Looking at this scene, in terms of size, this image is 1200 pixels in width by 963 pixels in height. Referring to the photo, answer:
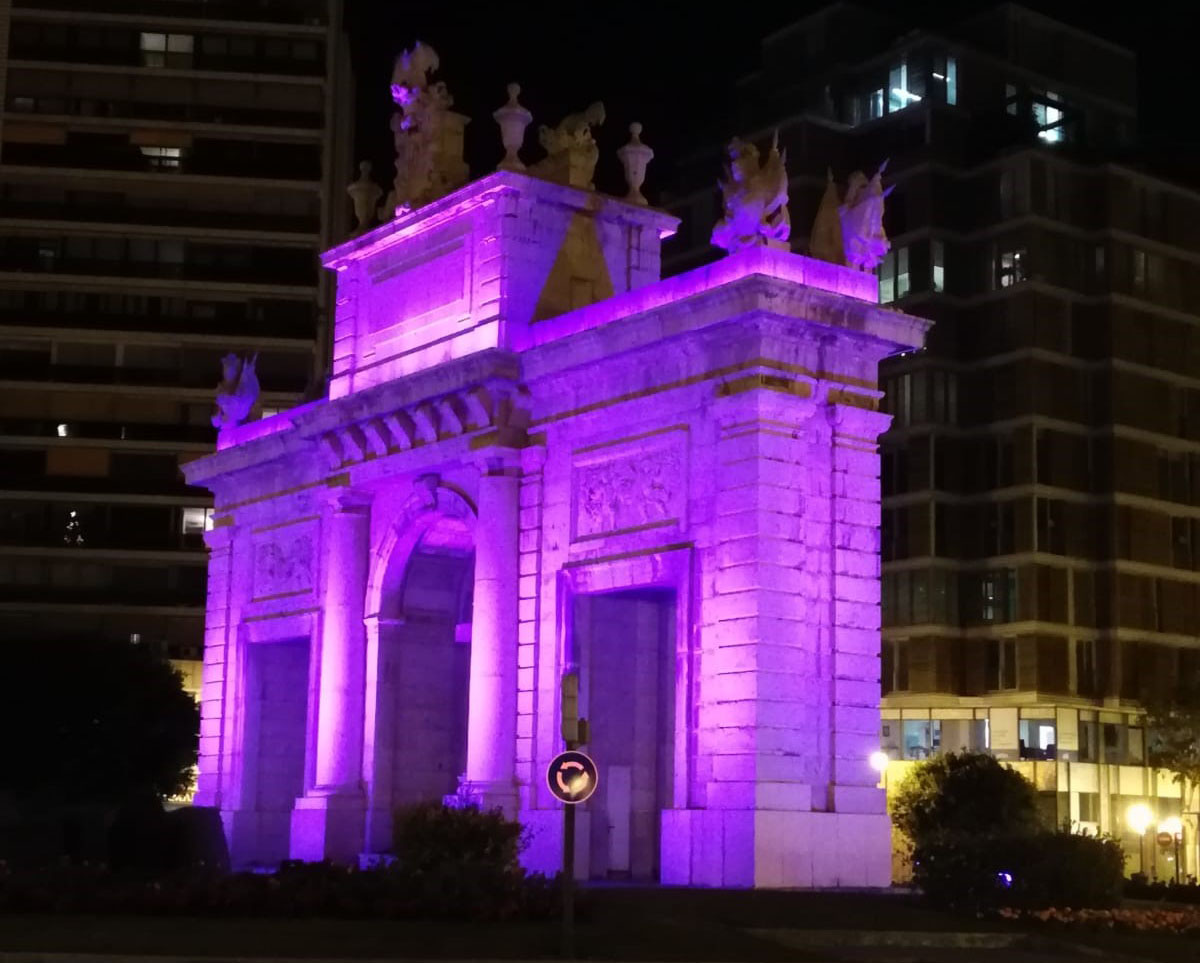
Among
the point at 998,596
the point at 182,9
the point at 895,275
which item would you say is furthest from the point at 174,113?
the point at 998,596

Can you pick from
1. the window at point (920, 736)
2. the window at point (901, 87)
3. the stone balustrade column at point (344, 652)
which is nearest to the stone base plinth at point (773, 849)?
the stone balustrade column at point (344, 652)

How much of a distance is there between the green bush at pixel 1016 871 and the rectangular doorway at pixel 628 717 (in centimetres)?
953

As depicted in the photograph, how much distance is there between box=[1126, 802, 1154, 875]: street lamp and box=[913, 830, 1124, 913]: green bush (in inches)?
1553

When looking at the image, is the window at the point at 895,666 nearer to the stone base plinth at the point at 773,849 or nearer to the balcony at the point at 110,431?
the balcony at the point at 110,431

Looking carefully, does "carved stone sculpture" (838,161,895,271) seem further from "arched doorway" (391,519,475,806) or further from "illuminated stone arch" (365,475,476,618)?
"arched doorway" (391,519,475,806)

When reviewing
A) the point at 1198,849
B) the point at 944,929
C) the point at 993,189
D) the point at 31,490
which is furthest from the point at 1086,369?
the point at 944,929

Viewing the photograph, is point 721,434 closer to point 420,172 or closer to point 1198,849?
point 420,172

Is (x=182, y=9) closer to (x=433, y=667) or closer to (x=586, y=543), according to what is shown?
(x=433, y=667)

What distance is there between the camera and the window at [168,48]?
91625 millimetres

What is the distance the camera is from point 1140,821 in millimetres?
66875

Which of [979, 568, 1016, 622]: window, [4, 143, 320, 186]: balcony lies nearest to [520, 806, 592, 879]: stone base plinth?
[979, 568, 1016, 622]: window

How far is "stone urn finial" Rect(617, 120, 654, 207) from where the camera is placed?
1566 inches

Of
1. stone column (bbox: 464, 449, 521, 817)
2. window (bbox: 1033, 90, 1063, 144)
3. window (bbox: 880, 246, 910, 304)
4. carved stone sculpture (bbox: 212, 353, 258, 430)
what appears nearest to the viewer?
stone column (bbox: 464, 449, 521, 817)

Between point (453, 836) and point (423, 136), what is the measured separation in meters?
18.0
